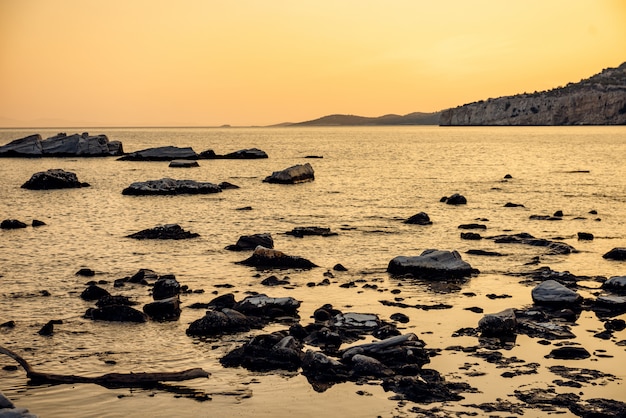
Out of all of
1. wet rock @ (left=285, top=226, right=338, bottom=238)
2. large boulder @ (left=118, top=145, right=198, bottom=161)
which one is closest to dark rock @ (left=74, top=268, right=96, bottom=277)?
wet rock @ (left=285, top=226, right=338, bottom=238)

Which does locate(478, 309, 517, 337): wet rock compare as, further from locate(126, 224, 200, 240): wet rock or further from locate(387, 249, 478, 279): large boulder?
locate(126, 224, 200, 240): wet rock

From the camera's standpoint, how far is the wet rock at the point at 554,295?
17.2 metres

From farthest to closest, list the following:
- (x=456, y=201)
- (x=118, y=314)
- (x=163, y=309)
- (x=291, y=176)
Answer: (x=291, y=176) < (x=456, y=201) < (x=163, y=309) < (x=118, y=314)

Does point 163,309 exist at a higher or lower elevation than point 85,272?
A: higher

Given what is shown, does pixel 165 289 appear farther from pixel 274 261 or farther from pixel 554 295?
pixel 554 295

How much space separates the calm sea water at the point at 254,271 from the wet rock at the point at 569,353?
244 mm

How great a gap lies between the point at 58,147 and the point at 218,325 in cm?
9003

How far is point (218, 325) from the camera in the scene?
15.4 m

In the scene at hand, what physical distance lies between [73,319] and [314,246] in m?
12.1

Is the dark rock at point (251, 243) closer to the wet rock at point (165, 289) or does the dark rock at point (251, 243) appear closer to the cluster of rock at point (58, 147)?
the wet rock at point (165, 289)

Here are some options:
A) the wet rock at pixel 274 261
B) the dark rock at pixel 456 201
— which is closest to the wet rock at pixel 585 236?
the wet rock at pixel 274 261

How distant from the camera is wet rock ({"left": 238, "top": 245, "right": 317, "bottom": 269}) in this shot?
22922 millimetres

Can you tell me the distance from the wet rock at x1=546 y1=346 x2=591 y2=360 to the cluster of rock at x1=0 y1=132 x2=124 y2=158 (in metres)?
94.0

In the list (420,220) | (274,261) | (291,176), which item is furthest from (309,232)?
(291,176)
